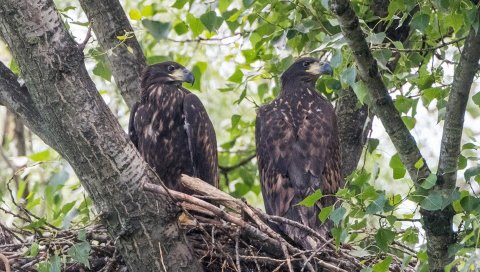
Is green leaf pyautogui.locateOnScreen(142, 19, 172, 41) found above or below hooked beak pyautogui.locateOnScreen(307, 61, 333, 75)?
below

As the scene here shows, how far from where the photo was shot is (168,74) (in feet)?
23.7

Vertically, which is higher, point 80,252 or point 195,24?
point 195,24

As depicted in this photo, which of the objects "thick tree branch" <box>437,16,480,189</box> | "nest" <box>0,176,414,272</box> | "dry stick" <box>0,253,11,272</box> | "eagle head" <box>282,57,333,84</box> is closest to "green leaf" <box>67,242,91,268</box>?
"nest" <box>0,176,414,272</box>

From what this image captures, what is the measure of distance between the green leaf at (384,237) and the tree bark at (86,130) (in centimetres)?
107

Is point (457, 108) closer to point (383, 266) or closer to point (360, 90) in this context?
point (360, 90)

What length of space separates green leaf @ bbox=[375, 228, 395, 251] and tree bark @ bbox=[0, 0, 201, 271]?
1069 millimetres

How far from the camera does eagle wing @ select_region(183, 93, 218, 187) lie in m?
6.82

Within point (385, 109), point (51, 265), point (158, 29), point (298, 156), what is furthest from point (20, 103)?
point (385, 109)

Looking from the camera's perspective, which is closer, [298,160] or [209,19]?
[209,19]

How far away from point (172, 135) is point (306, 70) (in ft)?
4.28

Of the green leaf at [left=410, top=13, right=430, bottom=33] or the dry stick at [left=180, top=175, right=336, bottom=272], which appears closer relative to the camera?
the green leaf at [left=410, top=13, right=430, bottom=33]

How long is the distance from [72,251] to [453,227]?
1905 mm

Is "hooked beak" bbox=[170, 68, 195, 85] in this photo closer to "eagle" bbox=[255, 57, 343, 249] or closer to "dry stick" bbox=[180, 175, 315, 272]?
"eagle" bbox=[255, 57, 343, 249]

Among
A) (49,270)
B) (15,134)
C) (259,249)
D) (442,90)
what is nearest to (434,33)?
(442,90)
